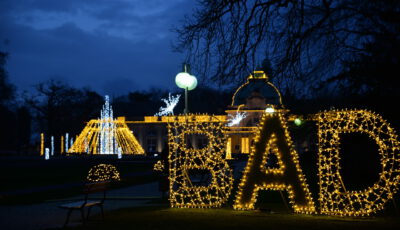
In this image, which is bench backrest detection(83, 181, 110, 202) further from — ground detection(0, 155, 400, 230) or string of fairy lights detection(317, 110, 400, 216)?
string of fairy lights detection(317, 110, 400, 216)

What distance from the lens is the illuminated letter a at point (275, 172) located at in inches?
468

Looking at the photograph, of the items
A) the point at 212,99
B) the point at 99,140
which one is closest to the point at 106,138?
the point at 99,140

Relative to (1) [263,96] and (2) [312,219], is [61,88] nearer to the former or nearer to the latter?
(1) [263,96]

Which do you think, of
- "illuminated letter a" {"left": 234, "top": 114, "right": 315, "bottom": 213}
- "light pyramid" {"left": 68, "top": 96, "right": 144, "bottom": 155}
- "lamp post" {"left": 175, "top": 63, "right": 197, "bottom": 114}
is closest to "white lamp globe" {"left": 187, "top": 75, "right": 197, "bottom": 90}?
"lamp post" {"left": 175, "top": 63, "right": 197, "bottom": 114}

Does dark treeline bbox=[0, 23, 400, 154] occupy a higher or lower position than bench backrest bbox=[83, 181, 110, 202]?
higher

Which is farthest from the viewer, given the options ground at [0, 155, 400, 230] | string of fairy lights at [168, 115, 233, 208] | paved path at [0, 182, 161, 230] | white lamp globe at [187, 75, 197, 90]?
white lamp globe at [187, 75, 197, 90]

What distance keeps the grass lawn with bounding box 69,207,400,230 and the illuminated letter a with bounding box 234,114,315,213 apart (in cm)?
34

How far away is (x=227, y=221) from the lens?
11016mm

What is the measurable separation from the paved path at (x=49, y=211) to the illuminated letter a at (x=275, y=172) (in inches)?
153

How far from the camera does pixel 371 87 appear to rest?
18.9m

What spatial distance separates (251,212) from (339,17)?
202 inches

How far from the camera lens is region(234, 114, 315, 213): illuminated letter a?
11.9m

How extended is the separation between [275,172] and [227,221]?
183cm

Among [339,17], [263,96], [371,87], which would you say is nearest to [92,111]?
[263,96]
